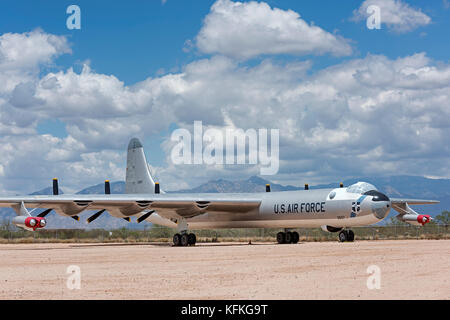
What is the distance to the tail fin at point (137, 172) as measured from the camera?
58.9 metres

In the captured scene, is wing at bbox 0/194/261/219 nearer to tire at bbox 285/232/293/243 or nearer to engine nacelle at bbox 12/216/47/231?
engine nacelle at bbox 12/216/47/231

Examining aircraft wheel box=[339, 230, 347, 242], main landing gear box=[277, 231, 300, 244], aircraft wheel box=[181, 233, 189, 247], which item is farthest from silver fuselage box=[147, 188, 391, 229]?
aircraft wheel box=[181, 233, 189, 247]

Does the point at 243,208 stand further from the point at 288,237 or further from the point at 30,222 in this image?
the point at 30,222

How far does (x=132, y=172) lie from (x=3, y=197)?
19.8 metres

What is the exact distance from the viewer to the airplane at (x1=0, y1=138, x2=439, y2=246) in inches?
1576

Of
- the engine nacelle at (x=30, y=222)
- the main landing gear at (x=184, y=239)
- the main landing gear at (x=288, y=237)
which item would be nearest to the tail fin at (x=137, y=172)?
the main landing gear at (x=184, y=239)

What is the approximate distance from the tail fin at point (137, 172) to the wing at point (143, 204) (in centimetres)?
1091

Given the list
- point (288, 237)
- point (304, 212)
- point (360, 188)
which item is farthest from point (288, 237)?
point (360, 188)

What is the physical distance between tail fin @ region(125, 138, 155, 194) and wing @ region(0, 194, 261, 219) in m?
10.9

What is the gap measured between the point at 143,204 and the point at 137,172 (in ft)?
53.1

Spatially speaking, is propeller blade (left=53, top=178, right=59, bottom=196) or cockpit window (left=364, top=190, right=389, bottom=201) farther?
propeller blade (left=53, top=178, right=59, bottom=196)

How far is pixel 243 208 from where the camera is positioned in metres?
47.9
